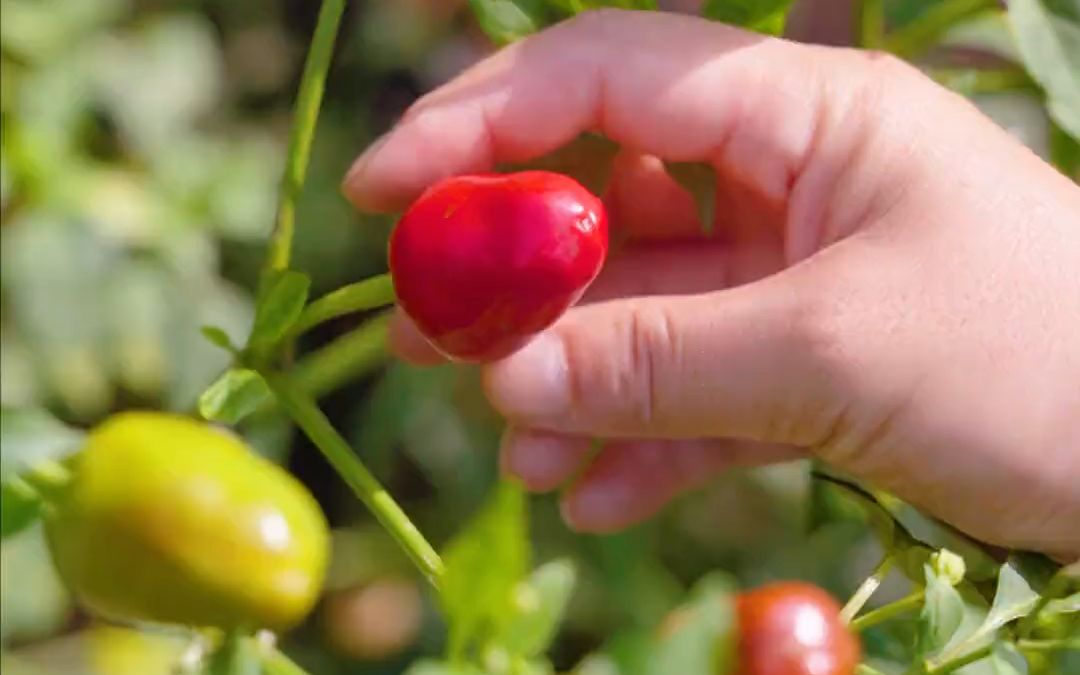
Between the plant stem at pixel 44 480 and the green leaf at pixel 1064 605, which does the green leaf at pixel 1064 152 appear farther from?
the plant stem at pixel 44 480

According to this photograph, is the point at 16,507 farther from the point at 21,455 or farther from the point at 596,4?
the point at 596,4

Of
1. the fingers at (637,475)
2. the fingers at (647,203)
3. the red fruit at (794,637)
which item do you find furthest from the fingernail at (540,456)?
the red fruit at (794,637)

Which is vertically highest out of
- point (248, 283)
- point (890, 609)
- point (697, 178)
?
point (697, 178)

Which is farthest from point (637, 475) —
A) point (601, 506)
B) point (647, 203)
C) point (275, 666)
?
point (275, 666)

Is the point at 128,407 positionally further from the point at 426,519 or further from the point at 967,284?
the point at 967,284

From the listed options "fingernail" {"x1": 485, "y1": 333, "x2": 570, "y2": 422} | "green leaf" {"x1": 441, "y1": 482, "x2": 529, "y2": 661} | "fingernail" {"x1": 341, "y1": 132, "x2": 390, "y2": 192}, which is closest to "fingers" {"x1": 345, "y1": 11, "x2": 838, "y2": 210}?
"fingernail" {"x1": 341, "y1": 132, "x2": 390, "y2": 192}

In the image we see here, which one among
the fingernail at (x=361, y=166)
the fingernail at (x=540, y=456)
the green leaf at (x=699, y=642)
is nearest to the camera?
the green leaf at (x=699, y=642)

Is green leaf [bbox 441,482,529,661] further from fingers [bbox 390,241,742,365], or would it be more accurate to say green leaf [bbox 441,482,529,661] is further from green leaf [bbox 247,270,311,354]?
fingers [bbox 390,241,742,365]
